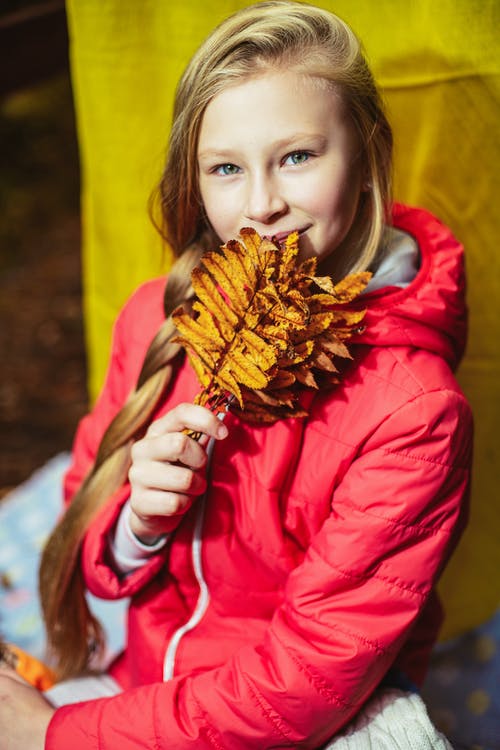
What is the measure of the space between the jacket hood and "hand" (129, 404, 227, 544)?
26cm

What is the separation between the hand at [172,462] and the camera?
1.06m

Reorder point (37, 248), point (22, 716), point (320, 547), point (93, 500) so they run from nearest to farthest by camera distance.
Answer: point (320, 547), point (22, 716), point (93, 500), point (37, 248)

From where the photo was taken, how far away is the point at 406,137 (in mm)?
1545

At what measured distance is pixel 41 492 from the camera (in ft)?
7.54

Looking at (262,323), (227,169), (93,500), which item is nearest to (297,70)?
(227,169)

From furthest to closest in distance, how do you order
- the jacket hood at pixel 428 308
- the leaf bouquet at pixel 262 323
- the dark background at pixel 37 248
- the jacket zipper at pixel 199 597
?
the dark background at pixel 37 248 < the jacket zipper at pixel 199 597 < the jacket hood at pixel 428 308 < the leaf bouquet at pixel 262 323

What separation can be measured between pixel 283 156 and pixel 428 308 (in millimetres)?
305

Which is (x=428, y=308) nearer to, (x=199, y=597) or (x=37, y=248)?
(x=199, y=597)

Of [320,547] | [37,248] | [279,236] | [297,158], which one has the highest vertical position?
[37,248]

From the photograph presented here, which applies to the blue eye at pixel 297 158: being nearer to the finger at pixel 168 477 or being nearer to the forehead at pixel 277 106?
the forehead at pixel 277 106

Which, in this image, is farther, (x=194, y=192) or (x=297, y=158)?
(x=194, y=192)

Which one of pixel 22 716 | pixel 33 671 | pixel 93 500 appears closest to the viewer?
pixel 22 716

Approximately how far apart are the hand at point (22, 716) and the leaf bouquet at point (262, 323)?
59 cm

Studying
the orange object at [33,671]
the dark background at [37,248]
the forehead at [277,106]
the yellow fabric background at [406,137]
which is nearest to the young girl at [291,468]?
the forehead at [277,106]
